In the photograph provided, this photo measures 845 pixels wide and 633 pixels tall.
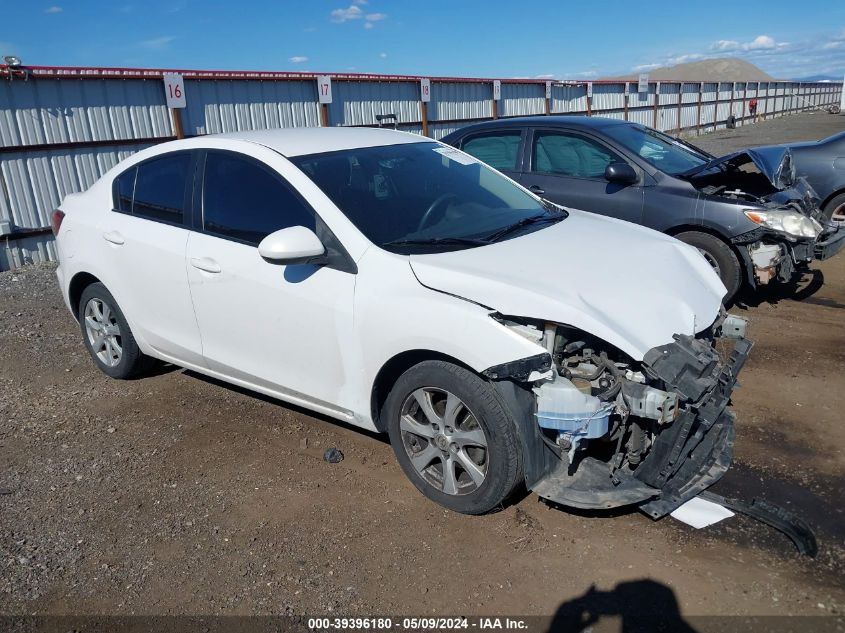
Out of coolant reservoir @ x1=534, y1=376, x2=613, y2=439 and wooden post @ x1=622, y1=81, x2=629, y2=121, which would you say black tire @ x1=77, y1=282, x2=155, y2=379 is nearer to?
coolant reservoir @ x1=534, y1=376, x2=613, y2=439

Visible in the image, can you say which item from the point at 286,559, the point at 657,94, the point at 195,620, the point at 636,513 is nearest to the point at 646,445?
the point at 636,513

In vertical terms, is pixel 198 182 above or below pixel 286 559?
above

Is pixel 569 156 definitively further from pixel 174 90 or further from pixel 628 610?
pixel 174 90

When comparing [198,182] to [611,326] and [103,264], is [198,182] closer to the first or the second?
[103,264]

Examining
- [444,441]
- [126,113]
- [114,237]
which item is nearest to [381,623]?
[444,441]

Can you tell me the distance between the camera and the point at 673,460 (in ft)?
9.76

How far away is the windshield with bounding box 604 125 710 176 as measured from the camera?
6.56m

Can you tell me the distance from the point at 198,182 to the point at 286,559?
2.34 m

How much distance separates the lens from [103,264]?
4.74 m

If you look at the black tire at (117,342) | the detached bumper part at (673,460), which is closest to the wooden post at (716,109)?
the black tire at (117,342)

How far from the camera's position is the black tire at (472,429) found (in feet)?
9.93

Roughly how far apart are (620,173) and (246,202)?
3.66 meters

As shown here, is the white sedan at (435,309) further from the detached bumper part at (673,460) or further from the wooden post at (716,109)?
the wooden post at (716,109)

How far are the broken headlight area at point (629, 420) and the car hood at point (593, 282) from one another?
12cm
